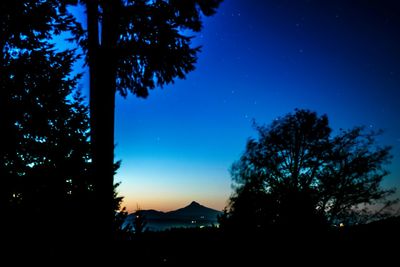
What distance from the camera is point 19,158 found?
10.0 meters

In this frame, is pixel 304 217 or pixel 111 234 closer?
pixel 111 234

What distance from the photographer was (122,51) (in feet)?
21.6

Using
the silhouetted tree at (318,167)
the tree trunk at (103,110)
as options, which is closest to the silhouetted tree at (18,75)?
the tree trunk at (103,110)

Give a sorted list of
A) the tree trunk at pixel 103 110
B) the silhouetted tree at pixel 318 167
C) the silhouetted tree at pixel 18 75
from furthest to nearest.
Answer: the silhouetted tree at pixel 318 167
the silhouetted tree at pixel 18 75
the tree trunk at pixel 103 110

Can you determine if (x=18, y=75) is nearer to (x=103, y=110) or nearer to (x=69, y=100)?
(x=69, y=100)

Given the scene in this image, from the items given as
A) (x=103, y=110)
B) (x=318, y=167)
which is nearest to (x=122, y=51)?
(x=103, y=110)

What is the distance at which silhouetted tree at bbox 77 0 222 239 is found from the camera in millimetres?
6312

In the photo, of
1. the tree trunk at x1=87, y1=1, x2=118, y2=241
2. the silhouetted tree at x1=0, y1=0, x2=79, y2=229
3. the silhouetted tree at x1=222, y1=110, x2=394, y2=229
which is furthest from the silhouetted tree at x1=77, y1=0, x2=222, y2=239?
the silhouetted tree at x1=222, y1=110, x2=394, y2=229

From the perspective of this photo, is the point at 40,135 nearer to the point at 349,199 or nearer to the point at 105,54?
the point at 105,54

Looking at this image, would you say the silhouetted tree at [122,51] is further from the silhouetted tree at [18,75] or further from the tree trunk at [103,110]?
the silhouetted tree at [18,75]

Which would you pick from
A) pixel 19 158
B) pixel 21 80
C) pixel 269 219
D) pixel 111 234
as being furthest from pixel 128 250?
pixel 21 80

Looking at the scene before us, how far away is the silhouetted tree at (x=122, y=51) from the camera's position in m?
6.31

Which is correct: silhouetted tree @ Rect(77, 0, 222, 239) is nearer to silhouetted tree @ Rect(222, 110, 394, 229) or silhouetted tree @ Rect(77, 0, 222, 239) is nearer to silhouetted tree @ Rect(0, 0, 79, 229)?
silhouetted tree @ Rect(0, 0, 79, 229)

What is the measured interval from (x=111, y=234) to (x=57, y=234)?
244 centimetres
